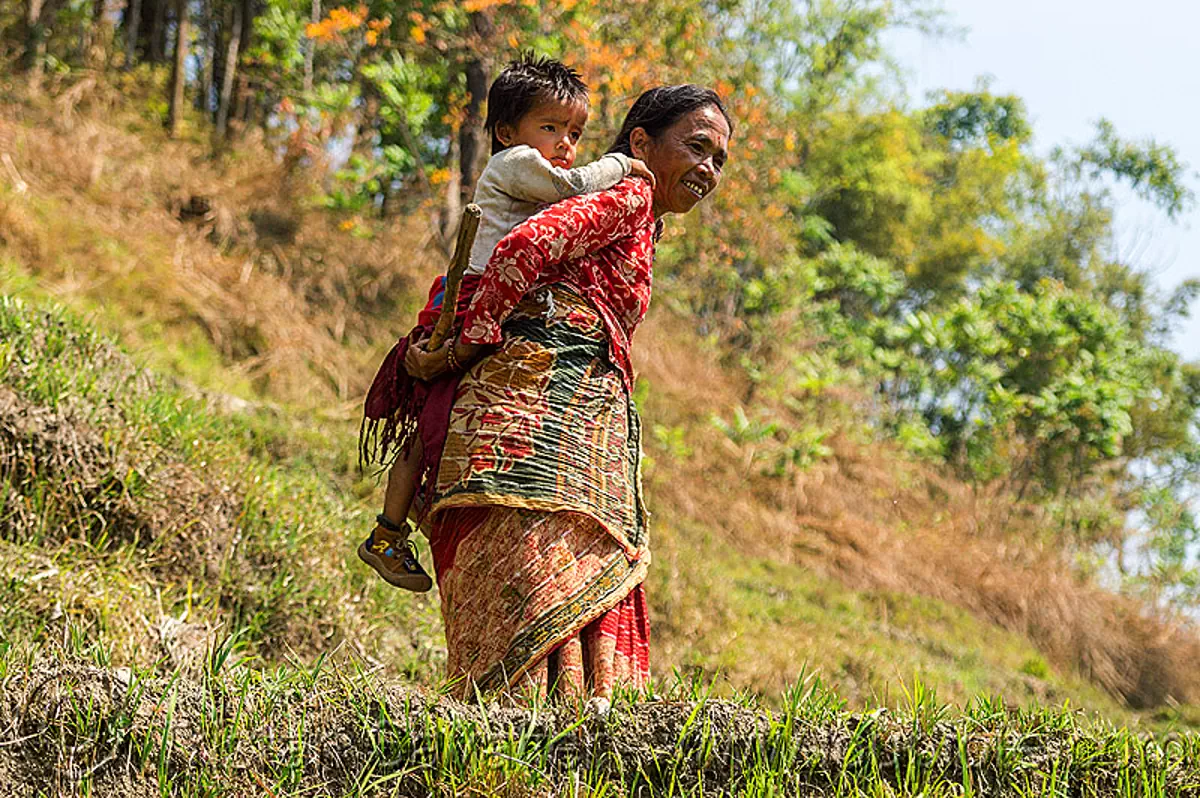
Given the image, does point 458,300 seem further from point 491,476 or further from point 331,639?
point 331,639

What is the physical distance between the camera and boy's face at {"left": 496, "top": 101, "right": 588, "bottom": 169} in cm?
291

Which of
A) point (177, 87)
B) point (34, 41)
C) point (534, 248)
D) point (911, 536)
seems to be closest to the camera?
point (534, 248)

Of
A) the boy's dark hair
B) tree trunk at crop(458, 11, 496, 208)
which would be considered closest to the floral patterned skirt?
the boy's dark hair

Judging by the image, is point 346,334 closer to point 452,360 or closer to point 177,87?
point 177,87

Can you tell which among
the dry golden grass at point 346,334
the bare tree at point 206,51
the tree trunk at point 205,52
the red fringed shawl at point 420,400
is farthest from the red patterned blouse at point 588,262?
the bare tree at point 206,51

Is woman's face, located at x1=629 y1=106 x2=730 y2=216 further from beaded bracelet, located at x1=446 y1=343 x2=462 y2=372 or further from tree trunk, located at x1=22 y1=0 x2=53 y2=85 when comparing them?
tree trunk, located at x1=22 y1=0 x2=53 y2=85

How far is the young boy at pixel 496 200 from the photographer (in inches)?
111

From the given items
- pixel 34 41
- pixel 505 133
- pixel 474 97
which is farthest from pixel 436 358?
pixel 34 41

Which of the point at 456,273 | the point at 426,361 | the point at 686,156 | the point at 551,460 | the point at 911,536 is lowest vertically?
the point at 911,536

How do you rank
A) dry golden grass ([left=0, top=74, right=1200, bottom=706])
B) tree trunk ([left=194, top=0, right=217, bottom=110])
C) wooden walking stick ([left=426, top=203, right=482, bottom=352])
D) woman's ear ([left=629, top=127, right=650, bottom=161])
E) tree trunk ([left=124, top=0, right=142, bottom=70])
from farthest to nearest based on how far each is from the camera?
tree trunk ([left=194, top=0, right=217, bottom=110]) < tree trunk ([left=124, top=0, right=142, bottom=70]) < dry golden grass ([left=0, top=74, right=1200, bottom=706]) < woman's ear ([left=629, top=127, right=650, bottom=161]) < wooden walking stick ([left=426, top=203, right=482, bottom=352])

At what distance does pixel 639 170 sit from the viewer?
2879 mm

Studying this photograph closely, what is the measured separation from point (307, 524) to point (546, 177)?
8.13 ft

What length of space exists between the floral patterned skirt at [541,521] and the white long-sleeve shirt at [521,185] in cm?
20

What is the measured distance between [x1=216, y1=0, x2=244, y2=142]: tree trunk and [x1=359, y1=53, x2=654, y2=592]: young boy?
9.47 meters
